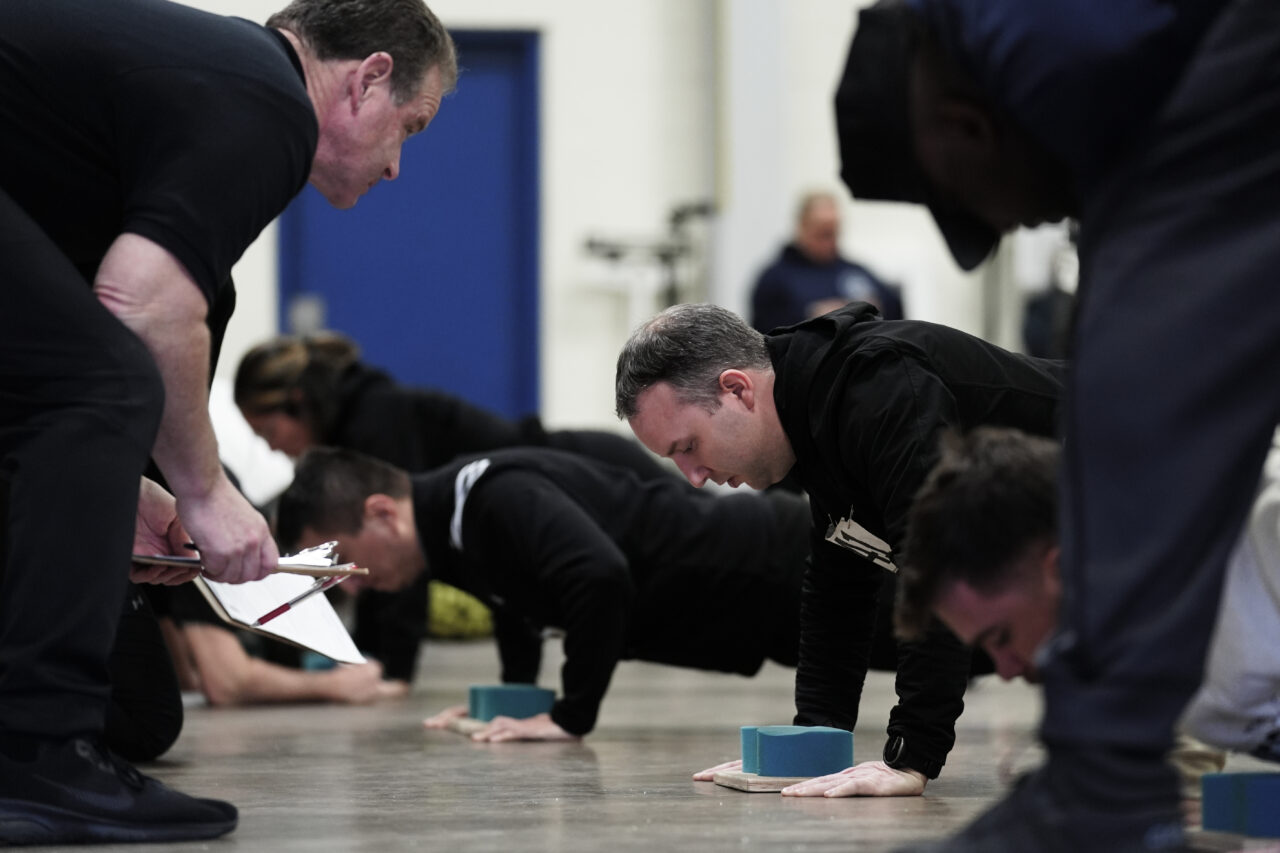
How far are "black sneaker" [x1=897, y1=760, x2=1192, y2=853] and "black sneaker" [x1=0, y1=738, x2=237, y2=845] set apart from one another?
86cm

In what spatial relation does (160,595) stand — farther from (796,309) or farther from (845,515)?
(796,309)

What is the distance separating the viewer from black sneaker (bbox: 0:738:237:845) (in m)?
1.77

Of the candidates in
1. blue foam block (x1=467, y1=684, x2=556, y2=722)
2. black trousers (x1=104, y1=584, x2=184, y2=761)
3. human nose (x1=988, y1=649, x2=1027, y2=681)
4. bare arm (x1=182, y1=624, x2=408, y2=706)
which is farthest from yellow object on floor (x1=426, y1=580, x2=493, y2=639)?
human nose (x1=988, y1=649, x2=1027, y2=681)

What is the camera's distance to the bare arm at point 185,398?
5.90 ft

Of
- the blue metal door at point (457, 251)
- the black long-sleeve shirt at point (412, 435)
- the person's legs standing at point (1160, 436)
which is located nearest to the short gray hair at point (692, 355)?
the person's legs standing at point (1160, 436)

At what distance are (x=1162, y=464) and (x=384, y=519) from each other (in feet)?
7.68

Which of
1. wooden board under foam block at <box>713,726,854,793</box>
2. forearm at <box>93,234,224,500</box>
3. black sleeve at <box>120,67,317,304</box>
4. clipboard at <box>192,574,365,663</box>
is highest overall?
black sleeve at <box>120,67,317,304</box>

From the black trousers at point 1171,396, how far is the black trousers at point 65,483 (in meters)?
1.00

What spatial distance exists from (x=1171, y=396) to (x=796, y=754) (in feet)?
3.68

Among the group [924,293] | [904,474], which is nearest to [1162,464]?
[904,474]

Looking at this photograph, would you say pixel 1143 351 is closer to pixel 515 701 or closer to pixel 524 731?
pixel 524 731

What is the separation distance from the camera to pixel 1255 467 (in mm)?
1390

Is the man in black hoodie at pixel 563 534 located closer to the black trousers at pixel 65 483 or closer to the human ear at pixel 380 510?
the human ear at pixel 380 510

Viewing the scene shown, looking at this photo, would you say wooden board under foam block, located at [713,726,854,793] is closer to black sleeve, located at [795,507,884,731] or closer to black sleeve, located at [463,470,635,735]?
black sleeve, located at [795,507,884,731]
